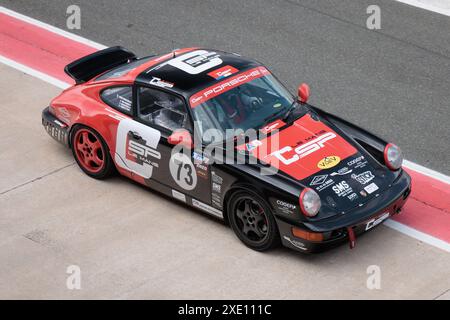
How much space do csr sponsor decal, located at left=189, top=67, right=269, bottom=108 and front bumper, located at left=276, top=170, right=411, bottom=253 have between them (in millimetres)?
1475

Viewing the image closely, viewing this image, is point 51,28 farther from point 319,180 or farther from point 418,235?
point 418,235

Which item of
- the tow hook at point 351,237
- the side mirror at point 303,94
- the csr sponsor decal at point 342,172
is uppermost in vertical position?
the side mirror at point 303,94

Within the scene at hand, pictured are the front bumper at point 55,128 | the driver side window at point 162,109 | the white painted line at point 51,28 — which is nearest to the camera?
the driver side window at point 162,109

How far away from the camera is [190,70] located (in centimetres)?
938

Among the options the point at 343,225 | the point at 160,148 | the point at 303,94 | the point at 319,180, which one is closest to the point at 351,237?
the point at 343,225

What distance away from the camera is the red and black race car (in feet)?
27.3

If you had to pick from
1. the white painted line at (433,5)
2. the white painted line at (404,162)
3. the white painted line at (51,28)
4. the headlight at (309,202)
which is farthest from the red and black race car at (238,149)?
the white painted line at (433,5)

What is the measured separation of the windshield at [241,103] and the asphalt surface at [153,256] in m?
0.99

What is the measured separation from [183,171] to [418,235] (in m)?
2.27

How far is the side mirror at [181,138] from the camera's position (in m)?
8.80

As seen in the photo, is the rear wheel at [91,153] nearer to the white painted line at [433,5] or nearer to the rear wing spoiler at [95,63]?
the rear wing spoiler at [95,63]
